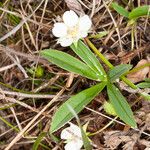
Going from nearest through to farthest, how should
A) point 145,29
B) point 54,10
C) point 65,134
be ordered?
1. point 65,134
2. point 145,29
3. point 54,10

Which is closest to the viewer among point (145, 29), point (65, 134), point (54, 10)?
point (65, 134)

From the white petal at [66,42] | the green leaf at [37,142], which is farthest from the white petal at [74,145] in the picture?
the white petal at [66,42]

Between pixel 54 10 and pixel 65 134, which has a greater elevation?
pixel 54 10

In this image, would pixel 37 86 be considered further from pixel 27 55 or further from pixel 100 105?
pixel 100 105

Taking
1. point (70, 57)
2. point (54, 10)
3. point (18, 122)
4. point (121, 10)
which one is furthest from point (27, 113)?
point (121, 10)

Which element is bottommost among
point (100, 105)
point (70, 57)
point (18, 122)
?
point (100, 105)

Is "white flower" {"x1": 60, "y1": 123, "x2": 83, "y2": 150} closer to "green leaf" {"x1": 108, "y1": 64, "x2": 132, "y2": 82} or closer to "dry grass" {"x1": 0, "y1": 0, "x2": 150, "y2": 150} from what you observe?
"dry grass" {"x1": 0, "y1": 0, "x2": 150, "y2": 150}

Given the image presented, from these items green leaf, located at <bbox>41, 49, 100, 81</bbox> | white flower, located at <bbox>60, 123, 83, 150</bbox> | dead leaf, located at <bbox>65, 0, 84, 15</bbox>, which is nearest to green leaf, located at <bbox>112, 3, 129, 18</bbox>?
dead leaf, located at <bbox>65, 0, 84, 15</bbox>

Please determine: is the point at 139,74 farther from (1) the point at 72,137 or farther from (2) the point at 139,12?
(1) the point at 72,137

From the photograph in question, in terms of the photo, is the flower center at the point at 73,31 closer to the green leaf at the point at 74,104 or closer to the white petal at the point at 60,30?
the white petal at the point at 60,30
